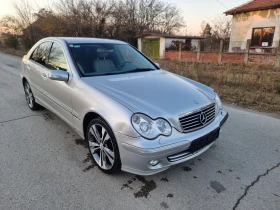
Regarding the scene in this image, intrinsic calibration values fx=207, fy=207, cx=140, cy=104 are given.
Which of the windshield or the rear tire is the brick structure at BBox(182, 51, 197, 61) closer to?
the windshield

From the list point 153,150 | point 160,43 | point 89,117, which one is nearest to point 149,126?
point 153,150

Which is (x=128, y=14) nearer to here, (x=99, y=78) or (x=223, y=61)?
(x=223, y=61)

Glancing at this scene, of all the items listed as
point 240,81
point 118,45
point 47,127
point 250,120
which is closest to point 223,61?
point 240,81

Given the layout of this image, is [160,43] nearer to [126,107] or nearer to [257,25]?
[257,25]

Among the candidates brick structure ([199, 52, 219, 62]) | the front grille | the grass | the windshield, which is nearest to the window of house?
brick structure ([199, 52, 219, 62])

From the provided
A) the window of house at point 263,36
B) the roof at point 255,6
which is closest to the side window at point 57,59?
the roof at point 255,6

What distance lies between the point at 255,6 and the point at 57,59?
18.1m

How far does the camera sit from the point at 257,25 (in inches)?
647

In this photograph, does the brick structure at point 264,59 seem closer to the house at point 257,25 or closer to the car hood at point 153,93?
the house at point 257,25

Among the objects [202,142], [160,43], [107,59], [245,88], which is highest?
[160,43]

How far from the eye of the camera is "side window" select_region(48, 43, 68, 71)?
10.3 feet

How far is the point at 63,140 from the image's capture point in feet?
10.9

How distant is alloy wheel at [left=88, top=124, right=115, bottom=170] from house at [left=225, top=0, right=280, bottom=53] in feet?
51.5

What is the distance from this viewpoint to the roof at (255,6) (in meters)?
15.1
